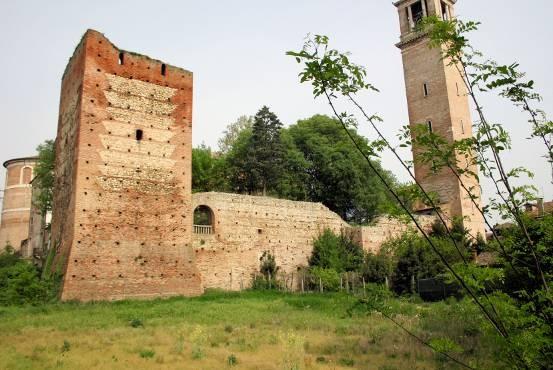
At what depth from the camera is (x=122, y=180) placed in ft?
57.1

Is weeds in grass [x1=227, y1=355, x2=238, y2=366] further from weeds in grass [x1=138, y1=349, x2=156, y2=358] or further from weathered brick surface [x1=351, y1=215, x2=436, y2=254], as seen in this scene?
weathered brick surface [x1=351, y1=215, x2=436, y2=254]

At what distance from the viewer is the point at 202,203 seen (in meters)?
20.9

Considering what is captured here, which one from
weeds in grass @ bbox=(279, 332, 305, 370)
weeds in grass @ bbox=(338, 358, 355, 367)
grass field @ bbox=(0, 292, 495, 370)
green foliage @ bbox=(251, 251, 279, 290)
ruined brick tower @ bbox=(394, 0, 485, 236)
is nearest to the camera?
weeds in grass @ bbox=(279, 332, 305, 370)

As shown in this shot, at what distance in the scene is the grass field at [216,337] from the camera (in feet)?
28.3

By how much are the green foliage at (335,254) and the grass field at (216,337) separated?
7.20 meters

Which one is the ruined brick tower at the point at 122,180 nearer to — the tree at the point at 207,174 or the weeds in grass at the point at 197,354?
the weeds in grass at the point at 197,354

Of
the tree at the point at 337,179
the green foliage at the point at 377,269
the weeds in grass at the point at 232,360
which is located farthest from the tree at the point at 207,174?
the weeds in grass at the point at 232,360

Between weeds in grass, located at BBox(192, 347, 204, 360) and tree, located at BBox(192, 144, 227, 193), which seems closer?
weeds in grass, located at BBox(192, 347, 204, 360)

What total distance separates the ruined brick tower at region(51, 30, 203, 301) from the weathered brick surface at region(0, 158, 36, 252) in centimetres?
2532

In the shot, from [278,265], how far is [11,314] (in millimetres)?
12134

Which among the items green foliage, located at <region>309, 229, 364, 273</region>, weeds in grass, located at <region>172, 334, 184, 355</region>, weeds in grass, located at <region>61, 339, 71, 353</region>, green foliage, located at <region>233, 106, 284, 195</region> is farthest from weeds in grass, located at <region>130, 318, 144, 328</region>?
green foliage, located at <region>233, 106, 284, 195</region>

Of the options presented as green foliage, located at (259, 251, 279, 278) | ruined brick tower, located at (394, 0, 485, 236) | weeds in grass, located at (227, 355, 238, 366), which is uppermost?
ruined brick tower, located at (394, 0, 485, 236)

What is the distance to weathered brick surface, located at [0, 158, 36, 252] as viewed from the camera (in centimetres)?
4122

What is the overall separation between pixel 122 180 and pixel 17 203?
29.7 meters
